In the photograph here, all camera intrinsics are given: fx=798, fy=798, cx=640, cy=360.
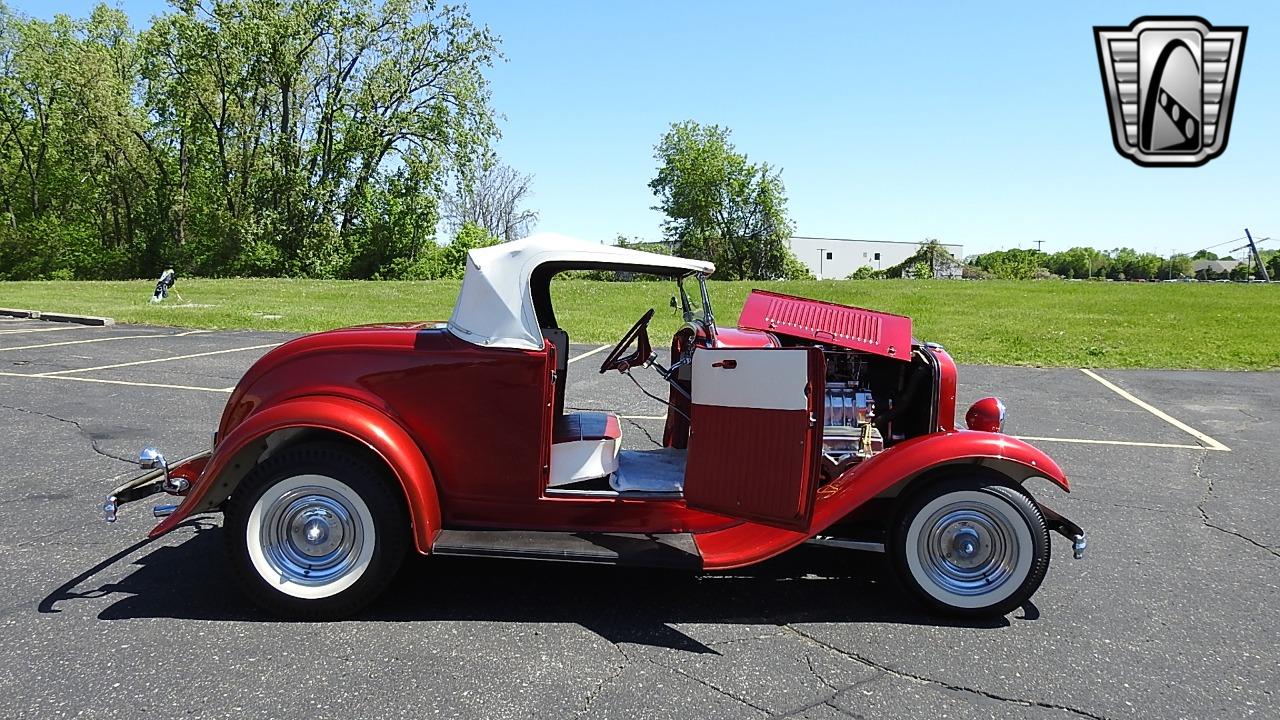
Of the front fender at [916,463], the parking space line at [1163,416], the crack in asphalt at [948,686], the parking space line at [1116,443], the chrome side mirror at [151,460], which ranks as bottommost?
the crack in asphalt at [948,686]

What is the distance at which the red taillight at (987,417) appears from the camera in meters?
4.05

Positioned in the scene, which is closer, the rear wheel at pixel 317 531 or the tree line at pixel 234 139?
the rear wheel at pixel 317 531

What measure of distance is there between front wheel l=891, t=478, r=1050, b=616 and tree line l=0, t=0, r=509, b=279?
36.6 meters

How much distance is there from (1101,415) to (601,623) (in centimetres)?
730

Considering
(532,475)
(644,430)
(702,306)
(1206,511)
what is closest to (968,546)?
(702,306)

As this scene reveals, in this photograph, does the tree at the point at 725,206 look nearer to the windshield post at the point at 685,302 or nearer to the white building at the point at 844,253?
the white building at the point at 844,253

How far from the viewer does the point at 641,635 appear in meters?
3.37

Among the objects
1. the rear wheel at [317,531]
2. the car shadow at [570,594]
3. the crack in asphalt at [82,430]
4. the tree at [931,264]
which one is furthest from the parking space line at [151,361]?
the tree at [931,264]

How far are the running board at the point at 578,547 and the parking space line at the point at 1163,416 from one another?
6.14m

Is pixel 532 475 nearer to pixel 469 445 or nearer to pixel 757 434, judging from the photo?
pixel 469 445

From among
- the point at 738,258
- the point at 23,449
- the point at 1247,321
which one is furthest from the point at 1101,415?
the point at 738,258

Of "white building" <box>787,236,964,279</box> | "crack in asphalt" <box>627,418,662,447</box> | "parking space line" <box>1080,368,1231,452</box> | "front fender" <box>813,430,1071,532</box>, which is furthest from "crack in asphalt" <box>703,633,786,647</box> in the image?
"white building" <box>787,236,964,279</box>

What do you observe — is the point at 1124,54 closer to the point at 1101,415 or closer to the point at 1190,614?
the point at 1101,415

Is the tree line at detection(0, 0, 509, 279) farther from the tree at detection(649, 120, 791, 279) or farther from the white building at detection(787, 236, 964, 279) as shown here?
the white building at detection(787, 236, 964, 279)
